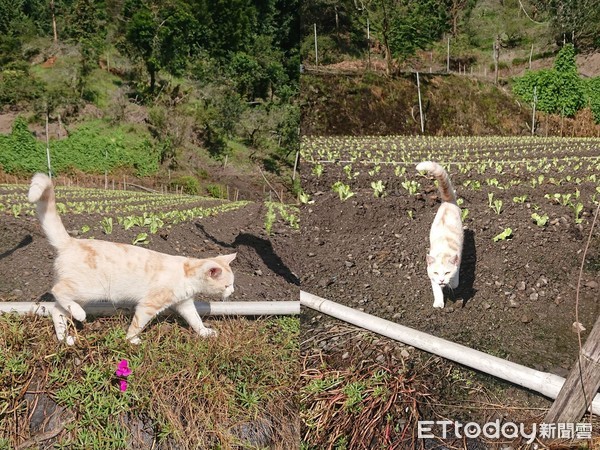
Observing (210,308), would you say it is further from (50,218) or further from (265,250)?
(50,218)

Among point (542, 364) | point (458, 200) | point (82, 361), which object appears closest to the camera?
point (542, 364)

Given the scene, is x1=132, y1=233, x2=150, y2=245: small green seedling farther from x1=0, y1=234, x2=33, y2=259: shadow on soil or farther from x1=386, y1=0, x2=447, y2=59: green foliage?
x1=386, y1=0, x2=447, y2=59: green foliage

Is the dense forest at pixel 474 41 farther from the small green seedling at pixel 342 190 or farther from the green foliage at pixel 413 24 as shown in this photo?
the small green seedling at pixel 342 190

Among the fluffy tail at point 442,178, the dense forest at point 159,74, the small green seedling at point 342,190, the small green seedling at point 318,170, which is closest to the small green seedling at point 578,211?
the fluffy tail at point 442,178

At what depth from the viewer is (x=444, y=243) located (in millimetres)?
2113

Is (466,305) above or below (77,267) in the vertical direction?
below

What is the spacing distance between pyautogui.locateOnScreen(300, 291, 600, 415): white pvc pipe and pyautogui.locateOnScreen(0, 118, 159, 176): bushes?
3.01ft

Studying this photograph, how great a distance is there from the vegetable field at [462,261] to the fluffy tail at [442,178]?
0.09 metres

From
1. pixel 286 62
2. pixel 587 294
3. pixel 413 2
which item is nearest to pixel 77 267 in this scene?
pixel 286 62

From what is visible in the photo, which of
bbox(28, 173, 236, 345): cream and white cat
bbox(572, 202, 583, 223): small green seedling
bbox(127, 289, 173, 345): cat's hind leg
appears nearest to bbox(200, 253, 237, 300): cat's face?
bbox(28, 173, 236, 345): cream and white cat

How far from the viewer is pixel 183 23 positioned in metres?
2.12

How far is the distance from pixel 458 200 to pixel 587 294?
2.07 ft

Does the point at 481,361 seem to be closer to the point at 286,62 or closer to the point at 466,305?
the point at 466,305

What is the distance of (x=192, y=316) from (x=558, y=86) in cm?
166
